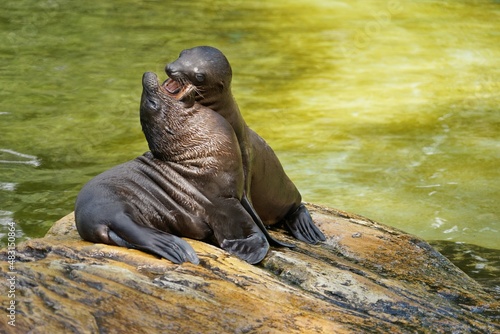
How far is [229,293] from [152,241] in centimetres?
51

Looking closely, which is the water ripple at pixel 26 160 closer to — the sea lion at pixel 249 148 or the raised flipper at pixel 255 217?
the sea lion at pixel 249 148

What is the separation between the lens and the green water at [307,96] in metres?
9.01

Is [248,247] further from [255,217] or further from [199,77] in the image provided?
[199,77]

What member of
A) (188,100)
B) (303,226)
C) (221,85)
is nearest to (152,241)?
(188,100)

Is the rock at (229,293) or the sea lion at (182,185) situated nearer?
the rock at (229,293)

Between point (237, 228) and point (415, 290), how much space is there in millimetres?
960

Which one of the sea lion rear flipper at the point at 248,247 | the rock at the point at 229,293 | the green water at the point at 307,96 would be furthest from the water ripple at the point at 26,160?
the sea lion rear flipper at the point at 248,247

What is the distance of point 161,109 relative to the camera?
4.84 m

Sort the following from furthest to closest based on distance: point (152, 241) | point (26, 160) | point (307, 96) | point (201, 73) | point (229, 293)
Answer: point (307, 96) → point (26, 160) → point (201, 73) → point (152, 241) → point (229, 293)

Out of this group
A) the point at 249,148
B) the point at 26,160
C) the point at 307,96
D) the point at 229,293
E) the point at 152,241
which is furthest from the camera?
the point at 307,96

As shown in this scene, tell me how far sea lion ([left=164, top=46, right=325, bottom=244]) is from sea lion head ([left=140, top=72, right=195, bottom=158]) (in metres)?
0.06

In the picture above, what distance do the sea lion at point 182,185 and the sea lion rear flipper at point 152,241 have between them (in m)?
0.08

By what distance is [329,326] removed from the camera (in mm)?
4016

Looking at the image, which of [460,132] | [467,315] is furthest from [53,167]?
[467,315]
